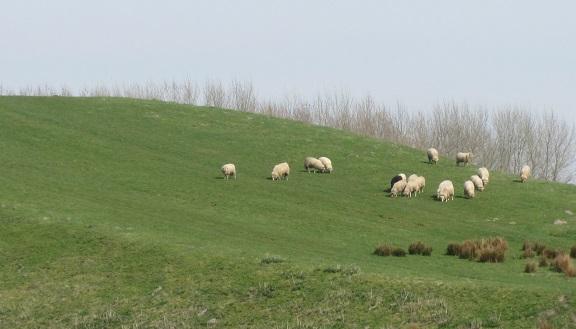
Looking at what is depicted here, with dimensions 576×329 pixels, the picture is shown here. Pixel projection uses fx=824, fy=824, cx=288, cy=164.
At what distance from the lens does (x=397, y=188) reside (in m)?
48.8

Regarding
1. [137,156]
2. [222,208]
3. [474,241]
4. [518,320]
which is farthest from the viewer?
[137,156]

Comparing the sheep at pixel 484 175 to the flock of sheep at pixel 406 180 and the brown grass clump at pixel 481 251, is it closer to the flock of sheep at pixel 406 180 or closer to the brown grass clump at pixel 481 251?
the flock of sheep at pixel 406 180

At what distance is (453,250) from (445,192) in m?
16.0

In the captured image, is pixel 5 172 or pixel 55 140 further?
→ pixel 55 140

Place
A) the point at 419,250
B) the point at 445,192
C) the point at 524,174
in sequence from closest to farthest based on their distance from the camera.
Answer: the point at 419,250 < the point at 445,192 < the point at 524,174

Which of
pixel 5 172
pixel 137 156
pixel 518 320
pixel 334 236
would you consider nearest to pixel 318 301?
pixel 518 320

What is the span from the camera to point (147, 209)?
37.6 m

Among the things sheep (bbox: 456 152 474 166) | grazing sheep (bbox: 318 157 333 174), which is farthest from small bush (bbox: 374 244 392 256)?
sheep (bbox: 456 152 474 166)

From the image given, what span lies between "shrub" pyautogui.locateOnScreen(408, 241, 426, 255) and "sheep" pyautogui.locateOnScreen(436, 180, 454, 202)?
1593 centimetres

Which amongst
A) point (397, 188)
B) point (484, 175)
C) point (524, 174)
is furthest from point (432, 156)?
point (397, 188)

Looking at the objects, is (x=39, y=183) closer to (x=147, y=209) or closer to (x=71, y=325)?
(x=147, y=209)

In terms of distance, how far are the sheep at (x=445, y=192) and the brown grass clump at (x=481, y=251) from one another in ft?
46.6

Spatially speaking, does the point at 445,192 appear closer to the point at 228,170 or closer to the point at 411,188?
the point at 411,188

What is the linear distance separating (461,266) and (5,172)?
82.0ft
